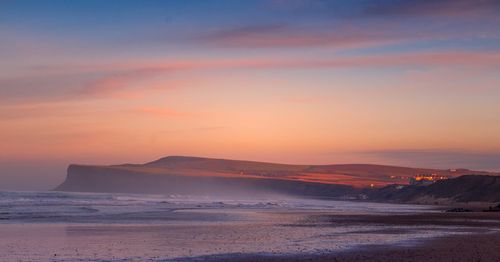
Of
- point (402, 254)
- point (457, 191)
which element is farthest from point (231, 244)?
point (457, 191)

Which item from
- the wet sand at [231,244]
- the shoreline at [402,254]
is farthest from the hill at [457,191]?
the shoreline at [402,254]

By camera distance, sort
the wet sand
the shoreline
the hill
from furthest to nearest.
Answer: the hill, the wet sand, the shoreline

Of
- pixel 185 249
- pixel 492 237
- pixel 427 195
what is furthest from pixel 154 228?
pixel 427 195

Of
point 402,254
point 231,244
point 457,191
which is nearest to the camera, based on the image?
point 402,254

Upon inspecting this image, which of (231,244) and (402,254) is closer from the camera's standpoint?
(402,254)

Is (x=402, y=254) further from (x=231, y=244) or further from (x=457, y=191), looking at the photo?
(x=457, y=191)

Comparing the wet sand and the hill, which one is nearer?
the wet sand

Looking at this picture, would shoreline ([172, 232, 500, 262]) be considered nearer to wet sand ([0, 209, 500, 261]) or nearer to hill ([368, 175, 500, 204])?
wet sand ([0, 209, 500, 261])

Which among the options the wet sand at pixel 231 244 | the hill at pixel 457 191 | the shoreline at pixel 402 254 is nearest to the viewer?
the shoreline at pixel 402 254

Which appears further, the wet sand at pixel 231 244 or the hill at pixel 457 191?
the hill at pixel 457 191

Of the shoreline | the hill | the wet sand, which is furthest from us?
the hill

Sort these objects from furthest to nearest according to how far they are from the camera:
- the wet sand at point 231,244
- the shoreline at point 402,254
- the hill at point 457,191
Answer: the hill at point 457,191 → the wet sand at point 231,244 → the shoreline at point 402,254

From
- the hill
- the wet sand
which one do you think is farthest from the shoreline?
the hill

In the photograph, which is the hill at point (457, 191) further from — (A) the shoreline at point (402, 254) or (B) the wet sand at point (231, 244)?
(A) the shoreline at point (402, 254)
